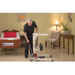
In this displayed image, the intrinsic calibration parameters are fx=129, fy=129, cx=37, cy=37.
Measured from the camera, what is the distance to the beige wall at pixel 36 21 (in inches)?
307

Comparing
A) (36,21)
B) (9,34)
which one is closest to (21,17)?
(36,21)

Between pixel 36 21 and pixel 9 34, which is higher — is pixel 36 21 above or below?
above

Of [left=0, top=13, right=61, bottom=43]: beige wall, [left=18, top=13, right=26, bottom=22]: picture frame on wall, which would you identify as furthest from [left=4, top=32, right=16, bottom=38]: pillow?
[left=18, top=13, right=26, bottom=22]: picture frame on wall

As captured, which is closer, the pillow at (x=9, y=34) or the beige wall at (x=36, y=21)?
the pillow at (x=9, y=34)

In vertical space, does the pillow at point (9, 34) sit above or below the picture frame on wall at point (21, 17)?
below

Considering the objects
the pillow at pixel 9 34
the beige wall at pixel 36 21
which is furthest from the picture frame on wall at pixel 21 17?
the pillow at pixel 9 34

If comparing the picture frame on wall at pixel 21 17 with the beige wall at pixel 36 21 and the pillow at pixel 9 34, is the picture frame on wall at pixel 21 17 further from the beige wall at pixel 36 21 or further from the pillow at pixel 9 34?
the pillow at pixel 9 34

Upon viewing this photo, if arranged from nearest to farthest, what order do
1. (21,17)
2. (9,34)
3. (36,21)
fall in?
1. (9,34)
2. (21,17)
3. (36,21)

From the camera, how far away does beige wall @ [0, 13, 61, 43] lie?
25.6 ft

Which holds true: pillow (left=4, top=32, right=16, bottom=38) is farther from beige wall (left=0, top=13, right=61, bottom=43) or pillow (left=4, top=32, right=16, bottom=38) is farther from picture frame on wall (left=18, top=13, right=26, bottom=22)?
picture frame on wall (left=18, top=13, right=26, bottom=22)

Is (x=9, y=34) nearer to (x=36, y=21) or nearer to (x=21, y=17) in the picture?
(x=21, y=17)

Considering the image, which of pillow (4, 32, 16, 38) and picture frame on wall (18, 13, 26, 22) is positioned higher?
picture frame on wall (18, 13, 26, 22)

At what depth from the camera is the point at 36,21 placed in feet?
26.2

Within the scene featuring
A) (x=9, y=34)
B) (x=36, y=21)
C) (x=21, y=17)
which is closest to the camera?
(x=9, y=34)
